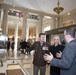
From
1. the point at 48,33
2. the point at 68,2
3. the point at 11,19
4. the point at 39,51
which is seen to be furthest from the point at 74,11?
the point at 39,51

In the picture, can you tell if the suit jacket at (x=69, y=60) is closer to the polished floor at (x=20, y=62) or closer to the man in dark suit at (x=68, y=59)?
the man in dark suit at (x=68, y=59)

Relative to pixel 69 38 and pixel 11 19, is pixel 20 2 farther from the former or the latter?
pixel 69 38

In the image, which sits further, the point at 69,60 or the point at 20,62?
the point at 20,62

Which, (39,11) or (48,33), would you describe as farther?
(39,11)

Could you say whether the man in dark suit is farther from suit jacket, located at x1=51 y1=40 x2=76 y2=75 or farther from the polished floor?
the polished floor

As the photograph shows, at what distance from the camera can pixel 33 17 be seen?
60.3ft

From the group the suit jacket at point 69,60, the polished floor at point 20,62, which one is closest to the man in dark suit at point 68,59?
the suit jacket at point 69,60

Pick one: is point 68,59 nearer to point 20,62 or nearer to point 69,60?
point 69,60

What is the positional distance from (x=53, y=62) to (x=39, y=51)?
4.16 feet

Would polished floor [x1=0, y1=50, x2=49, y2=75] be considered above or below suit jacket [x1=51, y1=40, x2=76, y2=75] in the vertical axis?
below

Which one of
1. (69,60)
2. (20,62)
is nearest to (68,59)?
(69,60)

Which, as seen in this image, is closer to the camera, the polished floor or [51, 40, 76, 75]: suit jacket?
[51, 40, 76, 75]: suit jacket

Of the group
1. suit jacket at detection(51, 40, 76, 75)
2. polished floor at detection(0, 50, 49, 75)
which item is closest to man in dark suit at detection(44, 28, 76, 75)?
suit jacket at detection(51, 40, 76, 75)

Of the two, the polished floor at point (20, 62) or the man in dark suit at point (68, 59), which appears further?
the polished floor at point (20, 62)
